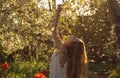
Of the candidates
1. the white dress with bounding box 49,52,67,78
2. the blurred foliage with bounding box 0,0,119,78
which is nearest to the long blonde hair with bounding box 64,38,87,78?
the white dress with bounding box 49,52,67,78

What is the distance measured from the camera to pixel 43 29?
732 cm

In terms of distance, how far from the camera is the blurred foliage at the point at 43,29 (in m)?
6.46

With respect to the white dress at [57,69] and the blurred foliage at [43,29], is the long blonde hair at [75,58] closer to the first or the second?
the white dress at [57,69]

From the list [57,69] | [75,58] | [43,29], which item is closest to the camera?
[75,58]

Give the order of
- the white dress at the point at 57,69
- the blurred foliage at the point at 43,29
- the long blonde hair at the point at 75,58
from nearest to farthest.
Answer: the long blonde hair at the point at 75,58 → the white dress at the point at 57,69 → the blurred foliage at the point at 43,29

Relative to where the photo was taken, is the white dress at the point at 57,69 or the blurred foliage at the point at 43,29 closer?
the white dress at the point at 57,69

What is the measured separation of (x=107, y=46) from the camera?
15.3m

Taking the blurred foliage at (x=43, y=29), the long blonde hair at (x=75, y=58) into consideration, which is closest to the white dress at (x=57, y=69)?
the long blonde hair at (x=75, y=58)

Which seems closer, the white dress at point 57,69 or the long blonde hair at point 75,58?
the long blonde hair at point 75,58

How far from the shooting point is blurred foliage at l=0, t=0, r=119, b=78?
6461mm

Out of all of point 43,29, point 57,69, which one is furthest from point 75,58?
point 43,29

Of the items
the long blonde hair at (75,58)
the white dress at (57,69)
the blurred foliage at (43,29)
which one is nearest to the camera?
the long blonde hair at (75,58)

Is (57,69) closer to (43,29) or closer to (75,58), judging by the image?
(75,58)

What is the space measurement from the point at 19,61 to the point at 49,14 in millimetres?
5616
